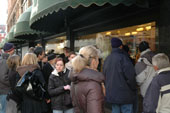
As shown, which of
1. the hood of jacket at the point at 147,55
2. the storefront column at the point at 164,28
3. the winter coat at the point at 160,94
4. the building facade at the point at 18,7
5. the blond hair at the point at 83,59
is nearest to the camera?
the blond hair at the point at 83,59

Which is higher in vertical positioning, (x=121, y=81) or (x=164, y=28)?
(x=164, y=28)

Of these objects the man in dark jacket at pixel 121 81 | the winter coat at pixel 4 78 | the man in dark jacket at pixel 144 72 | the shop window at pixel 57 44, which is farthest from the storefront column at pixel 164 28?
the shop window at pixel 57 44

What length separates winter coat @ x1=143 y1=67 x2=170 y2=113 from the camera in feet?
9.30

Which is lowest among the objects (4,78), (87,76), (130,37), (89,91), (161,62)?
(4,78)

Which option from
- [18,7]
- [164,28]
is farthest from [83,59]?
[18,7]

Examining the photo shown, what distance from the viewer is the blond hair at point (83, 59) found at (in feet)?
8.81

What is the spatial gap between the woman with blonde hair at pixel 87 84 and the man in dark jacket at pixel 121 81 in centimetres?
115

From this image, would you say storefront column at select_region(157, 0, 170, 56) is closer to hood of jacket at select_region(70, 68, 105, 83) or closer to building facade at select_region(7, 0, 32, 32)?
hood of jacket at select_region(70, 68, 105, 83)

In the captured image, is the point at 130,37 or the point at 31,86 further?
the point at 130,37

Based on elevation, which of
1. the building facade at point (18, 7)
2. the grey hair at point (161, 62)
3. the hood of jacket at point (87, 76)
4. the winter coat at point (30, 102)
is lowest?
the winter coat at point (30, 102)

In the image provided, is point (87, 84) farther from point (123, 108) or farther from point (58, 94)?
point (123, 108)

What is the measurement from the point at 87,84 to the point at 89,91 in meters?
0.09

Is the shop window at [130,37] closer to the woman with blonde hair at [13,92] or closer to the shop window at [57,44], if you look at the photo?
the shop window at [57,44]

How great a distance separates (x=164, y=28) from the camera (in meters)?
4.50
